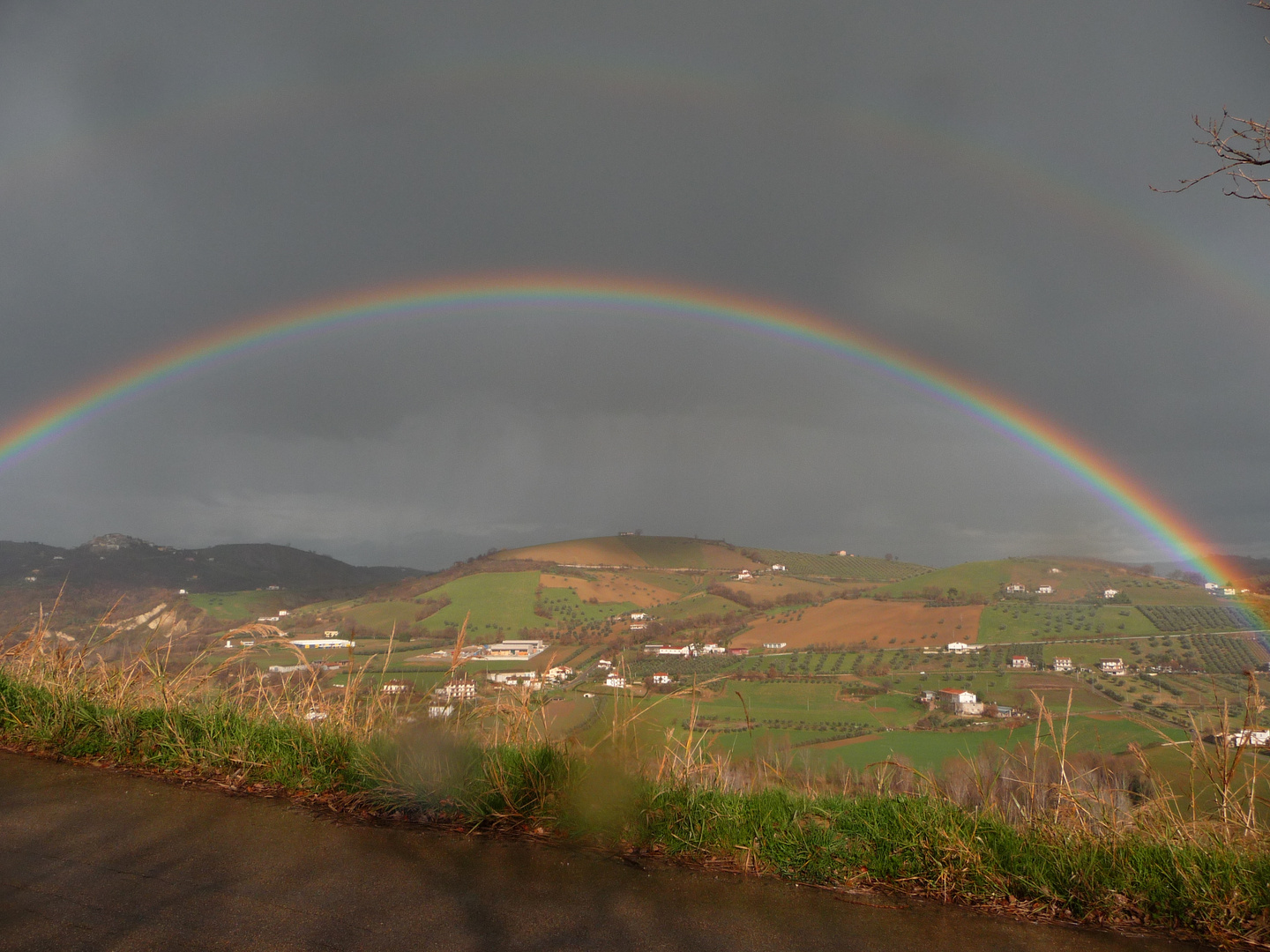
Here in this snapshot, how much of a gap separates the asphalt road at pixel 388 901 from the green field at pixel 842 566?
11735 cm

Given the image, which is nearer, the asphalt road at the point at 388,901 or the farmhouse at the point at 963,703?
the asphalt road at the point at 388,901

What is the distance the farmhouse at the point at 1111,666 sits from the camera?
125ft

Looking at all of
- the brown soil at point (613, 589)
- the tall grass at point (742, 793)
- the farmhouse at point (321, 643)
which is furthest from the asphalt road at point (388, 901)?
the brown soil at point (613, 589)

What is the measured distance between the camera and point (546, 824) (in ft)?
14.6

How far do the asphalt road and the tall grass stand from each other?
0.25m

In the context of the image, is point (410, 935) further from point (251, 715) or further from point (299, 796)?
point (251, 715)

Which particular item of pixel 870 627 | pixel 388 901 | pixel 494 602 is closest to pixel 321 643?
pixel 388 901

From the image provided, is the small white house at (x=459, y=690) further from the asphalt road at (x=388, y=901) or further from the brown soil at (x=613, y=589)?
the brown soil at (x=613, y=589)

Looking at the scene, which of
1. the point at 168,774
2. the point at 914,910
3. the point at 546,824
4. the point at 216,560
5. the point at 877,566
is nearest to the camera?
the point at 914,910

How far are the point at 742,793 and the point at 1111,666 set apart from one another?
145ft

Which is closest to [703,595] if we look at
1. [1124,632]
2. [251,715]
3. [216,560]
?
[1124,632]

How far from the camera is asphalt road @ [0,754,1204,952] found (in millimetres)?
3121

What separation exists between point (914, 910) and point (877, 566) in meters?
139

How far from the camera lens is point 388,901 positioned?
3.45 metres
